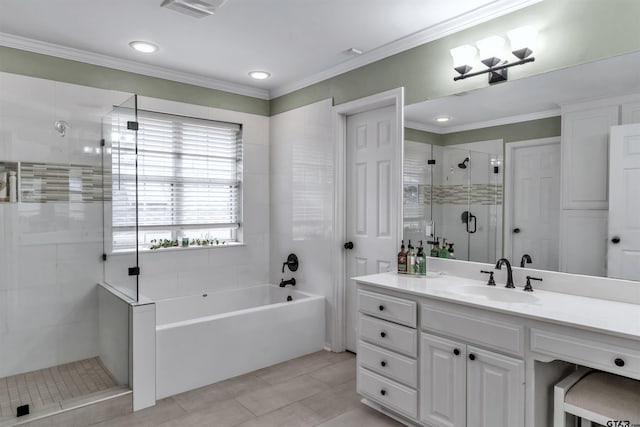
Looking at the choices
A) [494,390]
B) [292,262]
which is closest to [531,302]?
[494,390]

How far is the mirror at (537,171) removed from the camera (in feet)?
6.41

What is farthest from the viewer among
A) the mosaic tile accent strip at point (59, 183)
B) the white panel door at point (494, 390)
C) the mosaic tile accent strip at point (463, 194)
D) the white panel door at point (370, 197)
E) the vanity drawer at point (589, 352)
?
the white panel door at point (370, 197)

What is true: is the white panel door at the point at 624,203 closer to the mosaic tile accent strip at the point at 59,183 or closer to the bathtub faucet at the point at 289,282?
the bathtub faucet at the point at 289,282

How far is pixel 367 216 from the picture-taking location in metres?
3.37

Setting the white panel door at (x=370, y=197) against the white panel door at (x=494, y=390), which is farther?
the white panel door at (x=370, y=197)

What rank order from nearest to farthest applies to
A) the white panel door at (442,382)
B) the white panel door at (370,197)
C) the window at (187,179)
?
the white panel door at (442,382) → the white panel door at (370,197) → the window at (187,179)

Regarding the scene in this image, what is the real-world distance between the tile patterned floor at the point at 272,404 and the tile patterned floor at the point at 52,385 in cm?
38

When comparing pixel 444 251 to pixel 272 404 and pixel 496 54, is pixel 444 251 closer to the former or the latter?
pixel 496 54

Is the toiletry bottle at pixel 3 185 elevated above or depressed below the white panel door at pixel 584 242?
above

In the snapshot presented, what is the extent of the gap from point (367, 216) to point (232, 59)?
177 cm

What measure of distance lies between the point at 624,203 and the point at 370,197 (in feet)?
5.82

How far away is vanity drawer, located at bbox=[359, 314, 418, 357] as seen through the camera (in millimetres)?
2240

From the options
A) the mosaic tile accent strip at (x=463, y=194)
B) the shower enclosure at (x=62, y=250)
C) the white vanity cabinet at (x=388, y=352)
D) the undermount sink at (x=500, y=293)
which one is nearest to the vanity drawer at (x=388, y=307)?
the white vanity cabinet at (x=388, y=352)

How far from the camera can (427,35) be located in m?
2.76
